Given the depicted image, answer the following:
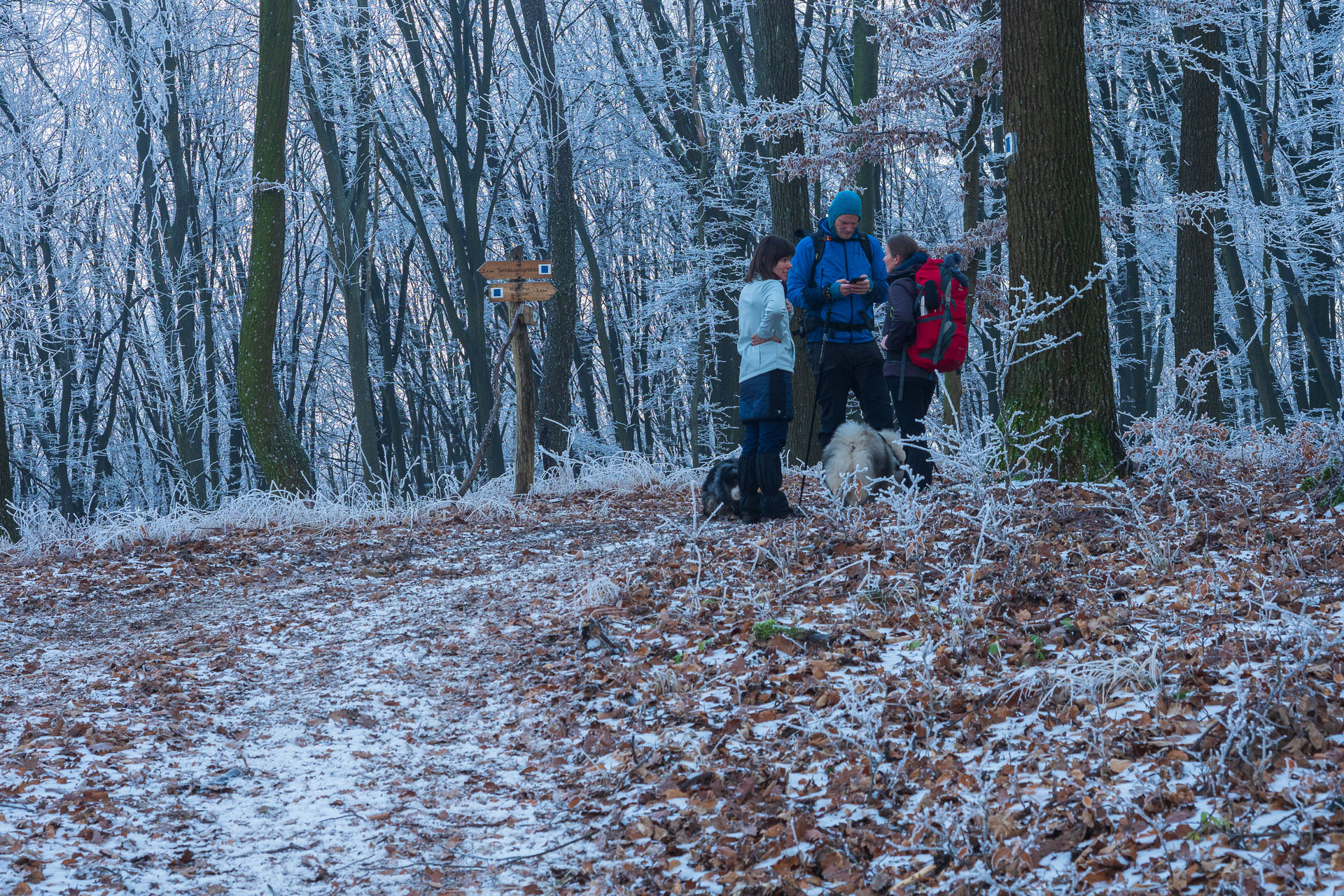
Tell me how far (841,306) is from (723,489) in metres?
1.64

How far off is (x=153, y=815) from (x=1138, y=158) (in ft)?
65.4

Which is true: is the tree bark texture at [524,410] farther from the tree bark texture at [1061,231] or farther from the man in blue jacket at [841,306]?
the tree bark texture at [1061,231]

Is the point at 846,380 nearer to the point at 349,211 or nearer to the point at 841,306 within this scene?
the point at 841,306

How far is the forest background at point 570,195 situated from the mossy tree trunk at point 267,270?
0.15 m

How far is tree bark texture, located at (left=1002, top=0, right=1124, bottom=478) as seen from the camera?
5.70 meters

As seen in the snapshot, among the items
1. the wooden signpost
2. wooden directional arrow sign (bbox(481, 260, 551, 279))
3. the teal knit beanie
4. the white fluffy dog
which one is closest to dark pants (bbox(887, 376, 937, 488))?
the white fluffy dog

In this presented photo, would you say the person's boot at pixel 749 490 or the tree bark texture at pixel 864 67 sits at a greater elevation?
the tree bark texture at pixel 864 67

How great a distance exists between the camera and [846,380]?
656 cm

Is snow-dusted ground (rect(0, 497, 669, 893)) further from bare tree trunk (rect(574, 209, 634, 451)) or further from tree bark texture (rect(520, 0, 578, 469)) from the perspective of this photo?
bare tree trunk (rect(574, 209, 634, 451))

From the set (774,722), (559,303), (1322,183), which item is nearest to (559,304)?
(559,303)

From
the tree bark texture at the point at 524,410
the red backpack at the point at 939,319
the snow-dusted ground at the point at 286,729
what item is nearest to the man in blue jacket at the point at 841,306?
the red backpack at the point at 939,319

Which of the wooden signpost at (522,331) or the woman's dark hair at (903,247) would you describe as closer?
the woman's dark hair at (903,247)

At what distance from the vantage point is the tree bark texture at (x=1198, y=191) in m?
10.5

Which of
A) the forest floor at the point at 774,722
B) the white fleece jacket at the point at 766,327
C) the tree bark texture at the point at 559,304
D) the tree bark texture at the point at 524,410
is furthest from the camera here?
the tree bark texture at the point at 559,304
